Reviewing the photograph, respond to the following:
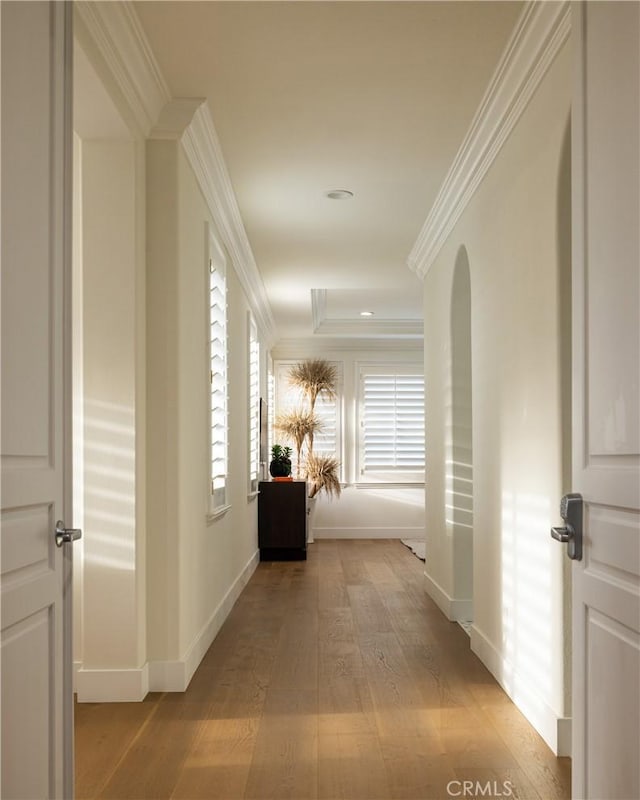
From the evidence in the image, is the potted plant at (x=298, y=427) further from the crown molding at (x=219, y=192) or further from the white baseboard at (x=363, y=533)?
the crown molding at (x=219, y=192)

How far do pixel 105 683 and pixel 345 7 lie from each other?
2923 mm

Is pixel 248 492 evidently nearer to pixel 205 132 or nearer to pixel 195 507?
pixel 195 507

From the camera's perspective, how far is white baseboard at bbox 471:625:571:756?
2953 millimetres

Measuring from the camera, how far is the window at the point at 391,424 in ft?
35.9

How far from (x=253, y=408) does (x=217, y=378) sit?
8.51ft

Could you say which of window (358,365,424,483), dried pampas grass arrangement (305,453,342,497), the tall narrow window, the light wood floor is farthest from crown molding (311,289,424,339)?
the light wood floor

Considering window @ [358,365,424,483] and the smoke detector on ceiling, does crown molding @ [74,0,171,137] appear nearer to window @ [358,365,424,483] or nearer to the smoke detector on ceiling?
the smoke detector on ceiling

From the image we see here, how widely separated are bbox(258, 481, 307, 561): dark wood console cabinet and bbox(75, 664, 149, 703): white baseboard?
4856 mm

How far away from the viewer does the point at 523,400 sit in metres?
3.53

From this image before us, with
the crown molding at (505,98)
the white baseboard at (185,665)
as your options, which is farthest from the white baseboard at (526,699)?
the crown molding at (505,98)

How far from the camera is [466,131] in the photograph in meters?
4.20

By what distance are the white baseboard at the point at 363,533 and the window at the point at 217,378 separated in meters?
5.33

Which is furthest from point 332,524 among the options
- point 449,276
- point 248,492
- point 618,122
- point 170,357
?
point 618,122

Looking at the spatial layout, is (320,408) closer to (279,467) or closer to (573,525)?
(279,467)
